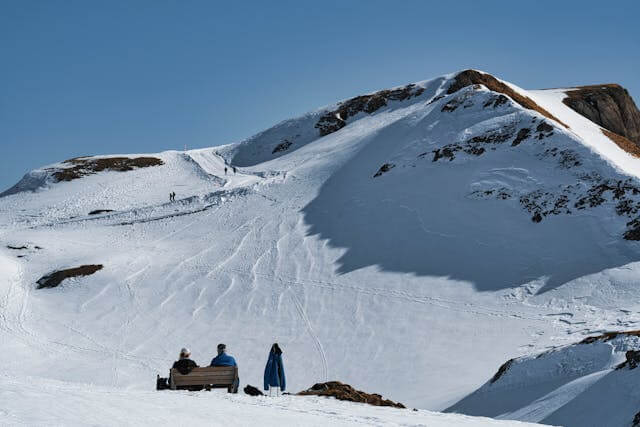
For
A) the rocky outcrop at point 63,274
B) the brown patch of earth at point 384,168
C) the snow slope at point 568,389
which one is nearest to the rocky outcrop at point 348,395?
the snow slope at point 568,389

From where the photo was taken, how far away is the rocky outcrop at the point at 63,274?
34938 mm

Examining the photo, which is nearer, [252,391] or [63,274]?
[252,391]

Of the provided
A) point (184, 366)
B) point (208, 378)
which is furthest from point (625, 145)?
point (184, 366)

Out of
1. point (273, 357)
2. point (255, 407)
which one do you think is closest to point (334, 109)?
point (273, 357)

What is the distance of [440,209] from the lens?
36656 millimetres

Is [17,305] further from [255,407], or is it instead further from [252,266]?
[255,407]

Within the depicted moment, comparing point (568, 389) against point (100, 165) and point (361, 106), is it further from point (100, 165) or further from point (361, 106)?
point (100, 165)

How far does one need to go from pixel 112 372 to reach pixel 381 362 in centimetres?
926

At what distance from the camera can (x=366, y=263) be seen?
108ft

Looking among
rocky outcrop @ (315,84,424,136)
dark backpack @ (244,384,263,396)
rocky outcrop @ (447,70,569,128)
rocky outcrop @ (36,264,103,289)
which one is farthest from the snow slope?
rocky outcrop @ (315,84,424,136)

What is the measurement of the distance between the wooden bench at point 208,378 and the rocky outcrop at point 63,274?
23159mm

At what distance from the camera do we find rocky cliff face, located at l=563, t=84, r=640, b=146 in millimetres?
68562

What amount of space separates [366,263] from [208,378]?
1945 centimetres

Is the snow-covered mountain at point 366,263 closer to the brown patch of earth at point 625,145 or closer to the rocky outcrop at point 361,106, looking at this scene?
the brown patch of earth at point 625,145
